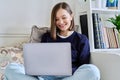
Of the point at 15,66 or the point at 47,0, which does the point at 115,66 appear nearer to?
the point at 15,66

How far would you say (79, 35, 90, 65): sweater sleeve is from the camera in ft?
5.80

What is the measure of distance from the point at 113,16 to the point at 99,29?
377 mm

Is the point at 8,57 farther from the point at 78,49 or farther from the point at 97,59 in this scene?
the point at 97,59

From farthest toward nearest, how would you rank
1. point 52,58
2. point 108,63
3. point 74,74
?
point 108,63
point 74,74
point 52,58

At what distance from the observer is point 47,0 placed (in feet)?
7.32

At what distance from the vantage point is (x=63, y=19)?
1805 millimetres

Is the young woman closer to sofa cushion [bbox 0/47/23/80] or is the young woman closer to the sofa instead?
the sofa

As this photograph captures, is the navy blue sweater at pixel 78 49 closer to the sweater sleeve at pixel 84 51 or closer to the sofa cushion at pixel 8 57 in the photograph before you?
the sweater sleeve at pixel 84 51

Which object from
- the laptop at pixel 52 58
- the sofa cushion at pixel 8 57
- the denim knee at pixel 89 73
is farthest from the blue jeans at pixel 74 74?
the sofa cushion at pixel 8 57

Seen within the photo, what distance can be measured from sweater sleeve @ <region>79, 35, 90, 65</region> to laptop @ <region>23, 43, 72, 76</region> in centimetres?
38

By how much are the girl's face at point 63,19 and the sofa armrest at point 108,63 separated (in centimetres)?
30

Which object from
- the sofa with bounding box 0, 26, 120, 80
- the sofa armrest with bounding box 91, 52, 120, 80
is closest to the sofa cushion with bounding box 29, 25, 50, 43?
the sofa with bounding box 0, 26, 120, 80

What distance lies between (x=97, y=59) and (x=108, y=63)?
0.40 feet

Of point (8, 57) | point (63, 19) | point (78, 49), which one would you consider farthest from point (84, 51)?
point (8, 57)
